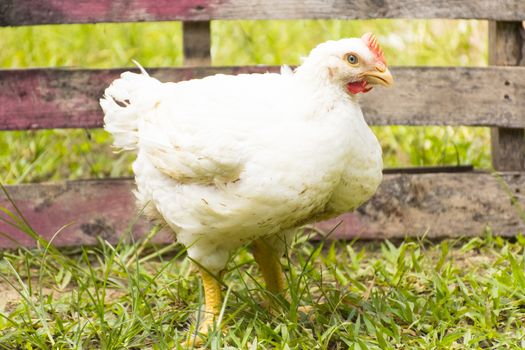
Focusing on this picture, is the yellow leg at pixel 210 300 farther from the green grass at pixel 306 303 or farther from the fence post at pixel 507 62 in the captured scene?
the fence post at pixel 507 62

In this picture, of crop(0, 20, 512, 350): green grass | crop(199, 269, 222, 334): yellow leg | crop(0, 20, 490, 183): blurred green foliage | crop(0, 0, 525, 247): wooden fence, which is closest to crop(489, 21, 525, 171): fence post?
crop(0, 0, 525, 247): wooden fence

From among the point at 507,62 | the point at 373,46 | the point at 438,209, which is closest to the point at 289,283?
the point at 373,46

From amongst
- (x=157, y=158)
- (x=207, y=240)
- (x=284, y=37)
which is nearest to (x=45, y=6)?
(x=157, y=158)

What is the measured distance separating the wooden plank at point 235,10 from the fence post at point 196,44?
10 centimetres

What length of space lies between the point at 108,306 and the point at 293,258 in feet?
3.38

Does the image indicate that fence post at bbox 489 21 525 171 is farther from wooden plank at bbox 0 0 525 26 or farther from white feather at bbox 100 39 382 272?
white feather at bbox 100 39 382 272

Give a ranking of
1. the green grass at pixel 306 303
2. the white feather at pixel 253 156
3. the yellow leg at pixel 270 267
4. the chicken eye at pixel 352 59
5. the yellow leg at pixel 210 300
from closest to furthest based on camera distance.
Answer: the white feather at pixel 253 156 → the chicken eye at pixel 352 59 → the green grass at pixel 306 303 → the yellow leg at pixel 210 300 → the yellow leg at pixel 270 267

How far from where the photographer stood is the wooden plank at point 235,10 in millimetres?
4270

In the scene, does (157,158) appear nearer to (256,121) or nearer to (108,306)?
(256,121)

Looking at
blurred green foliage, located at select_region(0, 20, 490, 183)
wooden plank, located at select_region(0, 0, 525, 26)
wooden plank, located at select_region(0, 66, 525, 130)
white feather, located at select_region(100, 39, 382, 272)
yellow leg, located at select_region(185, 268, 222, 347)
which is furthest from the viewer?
blurred green foliage, located at select_region(0, 20, 490, 183)

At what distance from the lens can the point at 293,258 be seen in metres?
4.48

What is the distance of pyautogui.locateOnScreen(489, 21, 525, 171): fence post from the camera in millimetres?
4434

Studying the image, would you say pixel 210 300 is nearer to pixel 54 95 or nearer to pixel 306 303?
pixel 306 303

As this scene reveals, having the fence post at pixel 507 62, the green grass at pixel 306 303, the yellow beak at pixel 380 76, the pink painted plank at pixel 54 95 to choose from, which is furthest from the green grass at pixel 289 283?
the yellow beak at pixel 380 76
